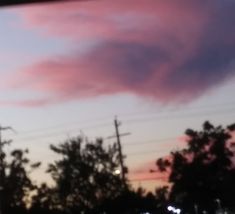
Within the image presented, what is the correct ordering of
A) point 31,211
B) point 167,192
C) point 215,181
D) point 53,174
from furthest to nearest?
point 167,192 → point 215,181 → point 53,174 → point 31,211

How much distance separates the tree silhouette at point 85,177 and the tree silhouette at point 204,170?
45.5ft

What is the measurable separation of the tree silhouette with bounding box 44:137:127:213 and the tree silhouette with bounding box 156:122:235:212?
1385 centimetres

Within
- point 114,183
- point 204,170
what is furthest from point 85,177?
point 204,170

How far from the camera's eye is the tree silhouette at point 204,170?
66.8 m

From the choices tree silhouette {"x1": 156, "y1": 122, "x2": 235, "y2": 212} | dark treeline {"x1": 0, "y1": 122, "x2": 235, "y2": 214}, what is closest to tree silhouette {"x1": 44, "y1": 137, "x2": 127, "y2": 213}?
dark treeline {"x1": 0, "y1": 122, "x2": 235, "y2": 214}

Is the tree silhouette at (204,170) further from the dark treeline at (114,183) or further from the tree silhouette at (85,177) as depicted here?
the tree silhouette at (85,177)

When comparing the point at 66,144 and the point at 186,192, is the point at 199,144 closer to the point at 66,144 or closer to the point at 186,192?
the point at 186,192

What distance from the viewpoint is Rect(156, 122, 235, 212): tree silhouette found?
66812 millimetres

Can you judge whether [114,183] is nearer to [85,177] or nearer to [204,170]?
[85,177]

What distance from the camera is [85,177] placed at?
5350 centimetres

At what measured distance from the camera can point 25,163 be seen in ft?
189

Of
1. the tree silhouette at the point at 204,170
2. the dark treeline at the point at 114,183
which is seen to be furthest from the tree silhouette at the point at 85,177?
the tree silhouette at the point at 204,170

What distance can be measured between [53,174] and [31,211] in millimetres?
11333

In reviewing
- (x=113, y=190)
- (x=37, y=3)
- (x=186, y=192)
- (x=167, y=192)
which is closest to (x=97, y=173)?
(x=113, y=190)
